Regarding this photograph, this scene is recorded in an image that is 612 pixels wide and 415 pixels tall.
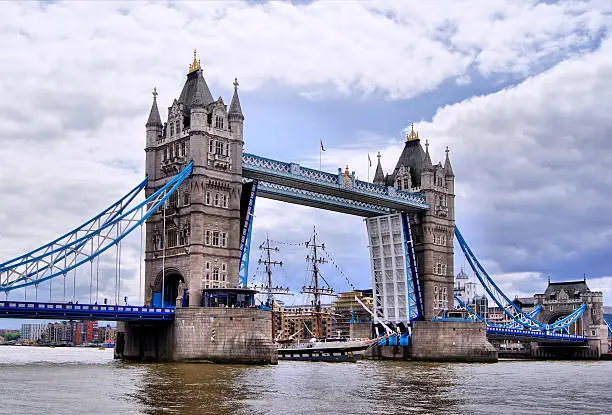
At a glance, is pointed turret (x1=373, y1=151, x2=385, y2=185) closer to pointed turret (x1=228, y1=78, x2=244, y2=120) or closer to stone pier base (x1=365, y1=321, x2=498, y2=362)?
stone pier base (x1=365, y1=321, x2=498, y2=362)

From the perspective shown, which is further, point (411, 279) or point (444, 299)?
point (444, 299)

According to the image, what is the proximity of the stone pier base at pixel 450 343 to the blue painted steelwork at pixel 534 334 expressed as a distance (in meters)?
12.3

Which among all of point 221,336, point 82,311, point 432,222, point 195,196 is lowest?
point 221,336

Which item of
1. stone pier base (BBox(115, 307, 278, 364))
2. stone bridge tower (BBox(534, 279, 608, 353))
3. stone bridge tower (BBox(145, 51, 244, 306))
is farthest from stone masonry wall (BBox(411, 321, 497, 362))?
stone bridge tower (BBox(534, 279, 608, 353))

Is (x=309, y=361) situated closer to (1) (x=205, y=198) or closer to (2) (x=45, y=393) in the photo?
(1) (x=205, y=198)

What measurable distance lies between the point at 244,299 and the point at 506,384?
30.3 meters

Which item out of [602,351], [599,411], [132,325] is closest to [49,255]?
[132,325]

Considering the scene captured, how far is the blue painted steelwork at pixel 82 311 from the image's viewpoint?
70.6m

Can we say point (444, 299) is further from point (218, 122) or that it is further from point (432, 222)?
point (218, 122)

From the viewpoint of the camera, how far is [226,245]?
85.2m

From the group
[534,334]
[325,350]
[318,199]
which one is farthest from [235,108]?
[534,334]

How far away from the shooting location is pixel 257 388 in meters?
49.5

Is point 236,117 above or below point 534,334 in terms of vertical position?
above

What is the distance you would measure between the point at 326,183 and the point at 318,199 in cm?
287
